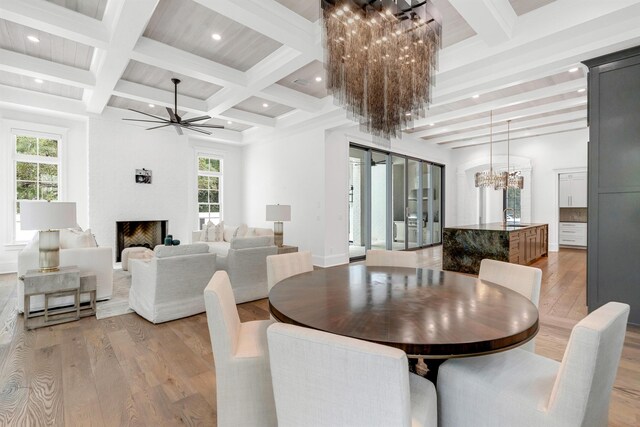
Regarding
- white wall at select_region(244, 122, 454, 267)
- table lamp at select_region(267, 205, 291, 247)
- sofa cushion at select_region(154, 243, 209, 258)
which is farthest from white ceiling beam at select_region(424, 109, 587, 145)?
sofa cushion at select_region(154, 243, 209, 258)

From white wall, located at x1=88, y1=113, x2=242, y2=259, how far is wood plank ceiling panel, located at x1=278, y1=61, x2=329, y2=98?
11.5 feet

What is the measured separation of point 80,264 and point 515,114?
7.74 m

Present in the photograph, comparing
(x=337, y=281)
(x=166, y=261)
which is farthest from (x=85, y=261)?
(x=337, y=281)

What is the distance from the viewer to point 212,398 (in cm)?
200

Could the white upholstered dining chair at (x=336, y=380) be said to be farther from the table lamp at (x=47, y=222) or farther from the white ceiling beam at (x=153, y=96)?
the white ceiling beam at (x=153, y=96)

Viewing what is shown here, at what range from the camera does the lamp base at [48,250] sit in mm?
3324

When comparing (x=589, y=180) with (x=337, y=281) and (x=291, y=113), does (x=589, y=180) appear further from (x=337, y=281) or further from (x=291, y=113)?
(x=291, y=113)

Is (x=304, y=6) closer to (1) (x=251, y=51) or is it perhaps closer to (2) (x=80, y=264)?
(1) (x=251, y=51)

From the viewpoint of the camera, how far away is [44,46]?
155 inches

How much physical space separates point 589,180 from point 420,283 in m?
2.76

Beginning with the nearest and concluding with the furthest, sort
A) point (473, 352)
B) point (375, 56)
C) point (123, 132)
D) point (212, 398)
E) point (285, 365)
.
→ 1. point (285, 365)
2. point (473, 352)
3. point (212, 398)
4. point (375, 56)
5. point (123, 132)

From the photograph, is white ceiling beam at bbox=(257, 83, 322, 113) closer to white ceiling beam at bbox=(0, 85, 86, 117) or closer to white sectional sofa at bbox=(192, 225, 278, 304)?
white sectional sofa at bbox=(192, 225, 278, 304)

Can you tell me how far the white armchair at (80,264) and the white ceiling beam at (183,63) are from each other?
2.43m

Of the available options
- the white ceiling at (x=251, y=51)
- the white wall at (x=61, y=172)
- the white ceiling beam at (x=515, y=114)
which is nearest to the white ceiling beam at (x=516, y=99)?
the white ceiling at (x=251, y=51)
